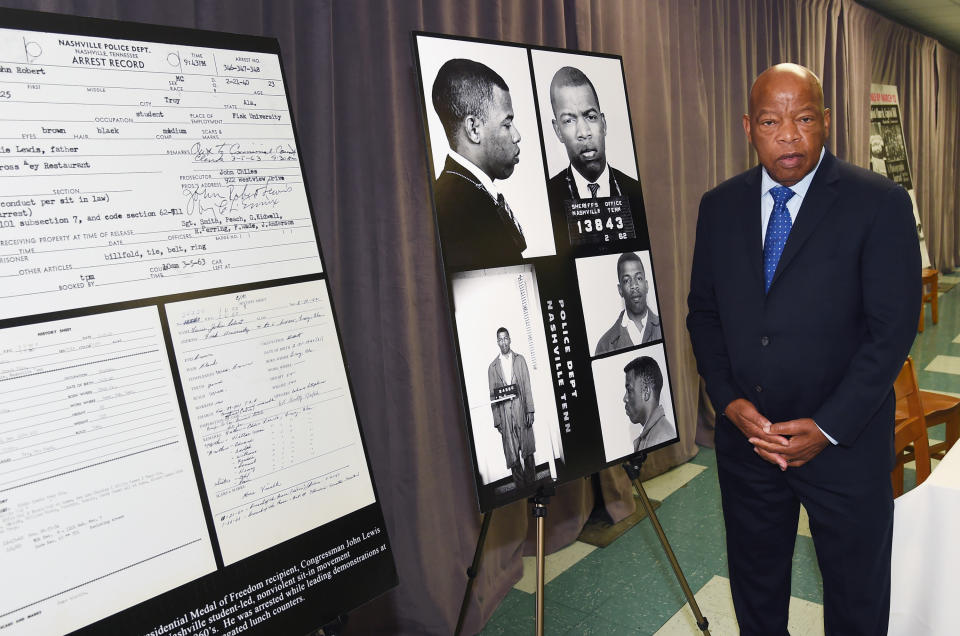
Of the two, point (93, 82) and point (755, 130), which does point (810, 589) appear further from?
point (93, 82)

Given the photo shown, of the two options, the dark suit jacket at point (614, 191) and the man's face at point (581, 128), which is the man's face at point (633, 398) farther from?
the man's face at point (581, 128)

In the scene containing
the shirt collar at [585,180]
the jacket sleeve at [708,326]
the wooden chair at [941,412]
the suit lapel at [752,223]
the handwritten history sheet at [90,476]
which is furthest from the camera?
the wooden chair at [941,412]

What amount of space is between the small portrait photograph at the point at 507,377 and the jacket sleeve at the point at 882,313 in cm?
59

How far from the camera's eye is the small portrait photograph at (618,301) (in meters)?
1.68

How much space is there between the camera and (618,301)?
1.74 metres

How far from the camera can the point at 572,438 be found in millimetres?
1612

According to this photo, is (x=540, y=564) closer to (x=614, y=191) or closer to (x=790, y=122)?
(x=614, y=191)

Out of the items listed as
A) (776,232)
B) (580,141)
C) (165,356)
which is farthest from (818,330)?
(165,356)

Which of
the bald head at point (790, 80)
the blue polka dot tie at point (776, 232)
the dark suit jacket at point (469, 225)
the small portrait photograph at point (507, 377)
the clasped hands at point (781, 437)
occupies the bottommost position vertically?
the clasped hands at point (781, 437)

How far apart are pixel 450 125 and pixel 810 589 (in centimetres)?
180

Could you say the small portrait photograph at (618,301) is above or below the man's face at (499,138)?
below

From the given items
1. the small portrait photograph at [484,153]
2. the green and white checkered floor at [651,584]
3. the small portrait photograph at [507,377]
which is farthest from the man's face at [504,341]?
the green and white checkered floor at [651,584]

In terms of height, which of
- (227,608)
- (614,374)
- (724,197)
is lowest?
(227,608)

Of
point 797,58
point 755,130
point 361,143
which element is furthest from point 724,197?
point 797,58
